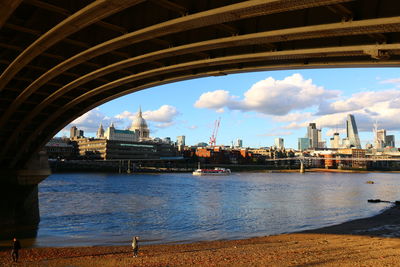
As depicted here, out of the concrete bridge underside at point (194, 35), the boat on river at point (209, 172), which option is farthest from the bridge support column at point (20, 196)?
the boat on river at point (209, 172)

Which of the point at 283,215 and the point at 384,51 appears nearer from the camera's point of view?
the point at 384,51

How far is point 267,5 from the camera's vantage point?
9828 mm

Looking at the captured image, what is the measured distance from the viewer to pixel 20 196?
34.7 m

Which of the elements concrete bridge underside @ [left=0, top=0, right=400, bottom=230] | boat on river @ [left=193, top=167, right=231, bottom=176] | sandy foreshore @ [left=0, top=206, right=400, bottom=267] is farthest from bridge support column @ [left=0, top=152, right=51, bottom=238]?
boat on river @ [left=193, top=167, right=231, bottom=176]

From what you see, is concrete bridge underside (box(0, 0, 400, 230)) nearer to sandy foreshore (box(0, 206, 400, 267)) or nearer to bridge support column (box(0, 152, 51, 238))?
sandy foreshore (box(0, 206, 400, 267))

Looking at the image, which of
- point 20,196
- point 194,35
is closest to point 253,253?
point 194,35

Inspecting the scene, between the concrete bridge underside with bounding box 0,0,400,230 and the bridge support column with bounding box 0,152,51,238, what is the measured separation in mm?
12988

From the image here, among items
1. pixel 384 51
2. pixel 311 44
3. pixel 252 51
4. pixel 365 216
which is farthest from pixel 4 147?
pixel 365 216

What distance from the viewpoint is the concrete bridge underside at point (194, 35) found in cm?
1034

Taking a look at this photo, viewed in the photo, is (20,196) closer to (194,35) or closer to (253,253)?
(253,253)

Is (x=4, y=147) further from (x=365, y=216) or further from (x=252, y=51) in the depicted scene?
(x=365, y=216)

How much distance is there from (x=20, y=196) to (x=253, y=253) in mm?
25375

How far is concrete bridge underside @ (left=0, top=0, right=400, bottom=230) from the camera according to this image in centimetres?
1034

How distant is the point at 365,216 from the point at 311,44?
35.9 m
